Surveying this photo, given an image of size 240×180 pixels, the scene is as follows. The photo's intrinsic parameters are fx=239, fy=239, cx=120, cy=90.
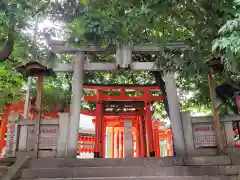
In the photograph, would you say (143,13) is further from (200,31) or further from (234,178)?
(234,178)

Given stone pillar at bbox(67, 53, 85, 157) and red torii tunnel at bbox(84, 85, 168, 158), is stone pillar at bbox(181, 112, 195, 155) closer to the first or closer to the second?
red torii tunnel at bbox(84, 85, 168, 158)

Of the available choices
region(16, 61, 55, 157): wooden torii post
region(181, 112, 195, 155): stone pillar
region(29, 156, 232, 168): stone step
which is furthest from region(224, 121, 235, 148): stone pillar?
region(16, 61, 55, 157): wooden torii post

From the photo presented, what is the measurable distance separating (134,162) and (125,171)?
0.51 m

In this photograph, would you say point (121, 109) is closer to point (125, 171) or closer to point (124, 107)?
point (124, 107)

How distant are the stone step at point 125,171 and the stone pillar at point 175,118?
1.39 m

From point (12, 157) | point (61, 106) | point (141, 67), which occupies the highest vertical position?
point (141, 67)

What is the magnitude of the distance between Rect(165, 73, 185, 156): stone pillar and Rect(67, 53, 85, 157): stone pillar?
267 cm

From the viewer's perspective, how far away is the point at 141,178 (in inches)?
182

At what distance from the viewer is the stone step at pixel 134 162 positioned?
534cm

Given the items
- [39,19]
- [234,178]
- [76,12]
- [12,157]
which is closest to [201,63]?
[76,12]

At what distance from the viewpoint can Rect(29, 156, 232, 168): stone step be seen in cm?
534

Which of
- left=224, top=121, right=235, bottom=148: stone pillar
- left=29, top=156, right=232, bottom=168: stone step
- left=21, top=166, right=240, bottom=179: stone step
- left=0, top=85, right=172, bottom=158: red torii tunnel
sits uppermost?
left=0, top=85, right=172, bottom=158: red torii tunnel

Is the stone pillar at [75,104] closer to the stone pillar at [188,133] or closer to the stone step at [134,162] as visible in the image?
the stone step at [134,162]

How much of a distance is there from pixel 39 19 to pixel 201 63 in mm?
2543
